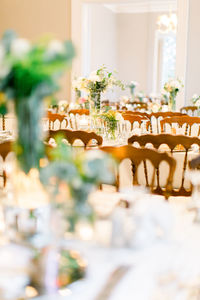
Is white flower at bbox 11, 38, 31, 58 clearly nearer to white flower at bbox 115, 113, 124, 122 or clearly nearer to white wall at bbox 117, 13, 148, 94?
white flower at bbox 115, 113, 124, 122

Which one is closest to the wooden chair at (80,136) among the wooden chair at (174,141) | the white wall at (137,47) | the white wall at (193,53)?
the wooden chair at (174,141)

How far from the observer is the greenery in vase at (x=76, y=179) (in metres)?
1.42

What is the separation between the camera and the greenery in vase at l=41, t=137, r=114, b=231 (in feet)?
4.66

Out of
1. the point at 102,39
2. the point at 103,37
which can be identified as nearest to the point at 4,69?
the point at 102,39

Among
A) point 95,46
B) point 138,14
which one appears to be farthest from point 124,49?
point 95,46

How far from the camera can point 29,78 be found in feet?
4.76

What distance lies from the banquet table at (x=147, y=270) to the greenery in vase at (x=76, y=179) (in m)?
0.18

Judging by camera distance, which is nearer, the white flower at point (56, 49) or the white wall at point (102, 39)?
the white flower at point (56, 49)

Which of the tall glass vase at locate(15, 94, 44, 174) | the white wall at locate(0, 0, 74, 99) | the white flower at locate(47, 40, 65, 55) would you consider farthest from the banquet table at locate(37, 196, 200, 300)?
the white wall at locate(0, 0, 74, 99)

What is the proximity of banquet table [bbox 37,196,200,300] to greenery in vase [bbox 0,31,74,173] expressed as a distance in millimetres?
453

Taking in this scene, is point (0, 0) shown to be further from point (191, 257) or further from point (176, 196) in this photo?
point (191, 257)

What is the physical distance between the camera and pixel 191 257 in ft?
5.09

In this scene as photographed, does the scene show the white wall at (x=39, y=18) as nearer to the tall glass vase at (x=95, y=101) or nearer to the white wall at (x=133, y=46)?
the white wall at (x=133, y=46)

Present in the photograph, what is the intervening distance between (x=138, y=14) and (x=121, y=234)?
13785 millimetres
